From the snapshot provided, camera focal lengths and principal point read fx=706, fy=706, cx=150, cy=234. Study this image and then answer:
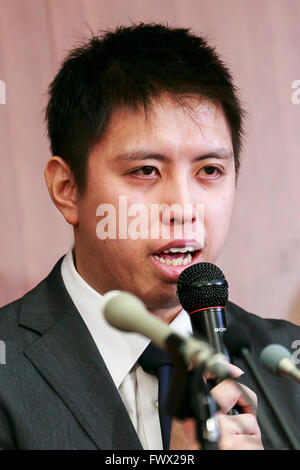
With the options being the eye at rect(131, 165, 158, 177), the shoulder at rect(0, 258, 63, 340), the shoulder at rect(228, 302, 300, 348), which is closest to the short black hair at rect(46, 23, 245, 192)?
the eye at rect(131, 165, 158, 177)

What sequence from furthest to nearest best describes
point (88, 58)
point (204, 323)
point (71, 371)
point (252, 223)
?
point (252, 223), point (88, 58), point (71, 371), point (204, 323)

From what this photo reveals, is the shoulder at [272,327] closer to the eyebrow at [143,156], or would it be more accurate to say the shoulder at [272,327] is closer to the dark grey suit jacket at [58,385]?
the dark grey suit jacket at [58,385]

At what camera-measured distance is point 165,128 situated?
4.84 ft

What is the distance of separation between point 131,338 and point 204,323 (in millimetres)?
433

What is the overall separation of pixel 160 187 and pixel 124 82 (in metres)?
0.26

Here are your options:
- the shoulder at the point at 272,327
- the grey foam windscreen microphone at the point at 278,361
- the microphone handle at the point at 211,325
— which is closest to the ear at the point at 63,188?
the shoulder at the point at 272,327

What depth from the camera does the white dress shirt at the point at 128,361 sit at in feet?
4.65

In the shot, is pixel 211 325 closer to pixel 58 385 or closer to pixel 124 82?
pixel 58 385

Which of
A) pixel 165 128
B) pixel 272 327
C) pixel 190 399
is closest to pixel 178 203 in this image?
pixel 165 128

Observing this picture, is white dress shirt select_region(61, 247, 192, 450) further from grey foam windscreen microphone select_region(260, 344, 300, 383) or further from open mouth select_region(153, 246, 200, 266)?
grey foam windscreen microphone select_region(260, 344, 300, 383)

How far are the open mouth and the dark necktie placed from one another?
0.61 feet

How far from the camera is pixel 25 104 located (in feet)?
6.38
